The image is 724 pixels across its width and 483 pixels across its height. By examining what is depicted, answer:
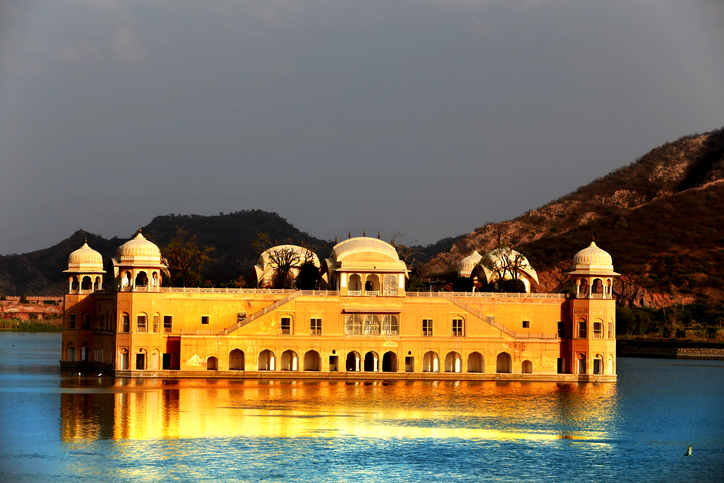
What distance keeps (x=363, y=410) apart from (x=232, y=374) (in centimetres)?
1305

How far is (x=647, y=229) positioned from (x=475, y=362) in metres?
63.4

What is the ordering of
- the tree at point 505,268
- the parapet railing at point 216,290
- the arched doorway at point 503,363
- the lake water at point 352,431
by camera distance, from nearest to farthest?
the lake water at point 352,431
the parapet railing at point 216,290
the arched doorway at point 503,363
the tree at point 505,268

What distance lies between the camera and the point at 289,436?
117ft

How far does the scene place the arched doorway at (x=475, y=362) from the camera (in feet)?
184

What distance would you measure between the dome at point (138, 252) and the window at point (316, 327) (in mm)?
9405

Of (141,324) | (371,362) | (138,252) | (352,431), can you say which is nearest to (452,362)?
(371,362)

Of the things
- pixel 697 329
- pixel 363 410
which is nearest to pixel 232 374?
pixel 363 410

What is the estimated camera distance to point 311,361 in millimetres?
55938

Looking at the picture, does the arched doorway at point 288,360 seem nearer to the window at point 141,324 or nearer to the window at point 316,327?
the window at point 316,327

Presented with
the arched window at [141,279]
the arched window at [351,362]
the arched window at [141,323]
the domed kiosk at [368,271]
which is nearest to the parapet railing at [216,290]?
the arched window at [141,323]

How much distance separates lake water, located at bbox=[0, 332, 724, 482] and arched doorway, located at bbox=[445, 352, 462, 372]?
245 cm

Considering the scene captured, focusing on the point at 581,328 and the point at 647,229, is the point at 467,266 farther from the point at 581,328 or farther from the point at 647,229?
the point at 647,229

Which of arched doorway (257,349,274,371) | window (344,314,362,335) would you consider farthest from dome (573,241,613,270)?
arched doorway (257,349,274,371)

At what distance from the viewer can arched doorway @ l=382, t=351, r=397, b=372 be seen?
184 feet
